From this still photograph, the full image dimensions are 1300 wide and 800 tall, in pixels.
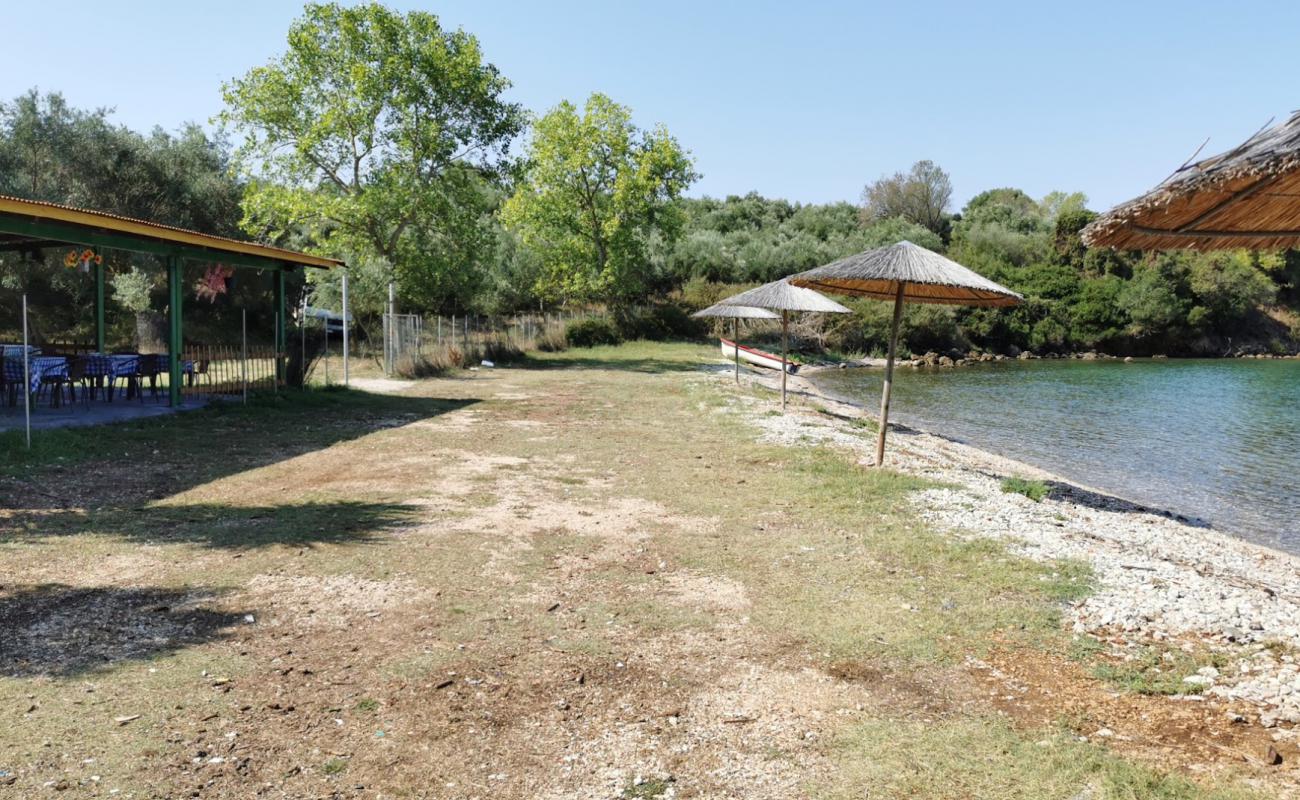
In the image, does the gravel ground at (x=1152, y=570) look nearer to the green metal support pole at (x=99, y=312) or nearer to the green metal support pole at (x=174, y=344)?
the green metal support pole at (x=174, y=344)

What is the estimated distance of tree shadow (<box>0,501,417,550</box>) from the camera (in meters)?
6.86

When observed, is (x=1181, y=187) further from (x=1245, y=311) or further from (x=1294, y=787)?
(x=1245, y=311)

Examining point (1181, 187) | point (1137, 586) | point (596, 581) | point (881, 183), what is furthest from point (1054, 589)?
point (881, 183)

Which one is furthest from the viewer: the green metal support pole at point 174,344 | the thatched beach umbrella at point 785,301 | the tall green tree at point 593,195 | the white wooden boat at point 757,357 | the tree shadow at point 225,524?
the tall green tree at point 593,195

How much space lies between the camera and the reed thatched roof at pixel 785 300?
18.5m

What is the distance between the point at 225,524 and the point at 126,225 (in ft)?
25.1

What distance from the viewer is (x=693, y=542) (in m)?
7.17

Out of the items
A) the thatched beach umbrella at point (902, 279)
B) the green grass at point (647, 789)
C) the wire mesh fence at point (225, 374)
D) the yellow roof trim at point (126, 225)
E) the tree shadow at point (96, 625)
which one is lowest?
the green grass at point (647, 789)

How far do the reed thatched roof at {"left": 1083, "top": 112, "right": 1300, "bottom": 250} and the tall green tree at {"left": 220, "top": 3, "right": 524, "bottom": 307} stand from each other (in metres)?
24.0

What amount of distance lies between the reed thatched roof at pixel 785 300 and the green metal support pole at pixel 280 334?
10309mm

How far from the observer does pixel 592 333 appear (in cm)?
3756

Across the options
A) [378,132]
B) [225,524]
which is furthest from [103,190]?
[225,524]

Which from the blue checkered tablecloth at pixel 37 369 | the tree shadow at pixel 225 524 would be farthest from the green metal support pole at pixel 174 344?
the tree shadow at pixel 225 524

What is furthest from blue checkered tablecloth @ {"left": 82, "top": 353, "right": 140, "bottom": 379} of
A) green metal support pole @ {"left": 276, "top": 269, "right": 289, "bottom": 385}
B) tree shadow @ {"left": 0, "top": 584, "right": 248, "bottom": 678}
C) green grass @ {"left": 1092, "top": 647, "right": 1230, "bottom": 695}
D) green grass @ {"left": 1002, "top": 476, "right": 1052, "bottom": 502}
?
green grass @ {"left": 1092, "top": 647, "right": 1230, "bottom": 695}
